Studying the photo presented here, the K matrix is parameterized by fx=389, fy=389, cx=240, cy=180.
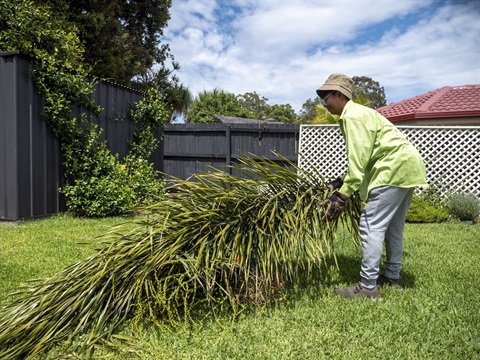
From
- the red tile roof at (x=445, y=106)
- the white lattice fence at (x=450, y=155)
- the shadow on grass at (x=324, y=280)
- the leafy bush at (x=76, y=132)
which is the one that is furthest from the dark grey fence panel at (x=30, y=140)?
the red tile roof at (x=445, y=106)

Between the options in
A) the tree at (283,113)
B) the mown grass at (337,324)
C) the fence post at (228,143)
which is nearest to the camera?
the mown grass at (337,324)

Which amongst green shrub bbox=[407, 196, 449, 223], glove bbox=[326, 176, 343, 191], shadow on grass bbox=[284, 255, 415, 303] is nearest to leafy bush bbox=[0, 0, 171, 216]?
shadow on grass bbox=[284, 255, 415, 303]

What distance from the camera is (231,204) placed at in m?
2.84

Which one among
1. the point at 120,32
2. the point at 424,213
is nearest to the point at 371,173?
the point at 424,213

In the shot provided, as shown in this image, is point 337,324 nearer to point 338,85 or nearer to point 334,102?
point 334,102

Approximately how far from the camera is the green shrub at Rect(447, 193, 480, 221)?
305 inches

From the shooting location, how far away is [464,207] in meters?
7.76

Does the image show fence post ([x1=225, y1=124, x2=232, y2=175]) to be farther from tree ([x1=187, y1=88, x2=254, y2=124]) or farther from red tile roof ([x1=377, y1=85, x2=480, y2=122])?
tree ([x1=187, y1=88, x2=254, y2=124])

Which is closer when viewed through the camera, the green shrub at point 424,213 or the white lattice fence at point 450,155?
the green shrub at point 424,213

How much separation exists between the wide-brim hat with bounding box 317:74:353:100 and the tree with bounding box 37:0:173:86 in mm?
12068

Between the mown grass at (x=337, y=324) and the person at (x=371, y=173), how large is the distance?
0.30 meters

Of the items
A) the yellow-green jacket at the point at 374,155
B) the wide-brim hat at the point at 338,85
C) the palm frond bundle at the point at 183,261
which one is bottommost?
the palm frond bundle at the point at 183,261

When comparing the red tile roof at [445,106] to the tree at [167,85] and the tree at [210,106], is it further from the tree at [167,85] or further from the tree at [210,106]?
the tree at [210,106]

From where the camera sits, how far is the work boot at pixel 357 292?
9.64 ft
